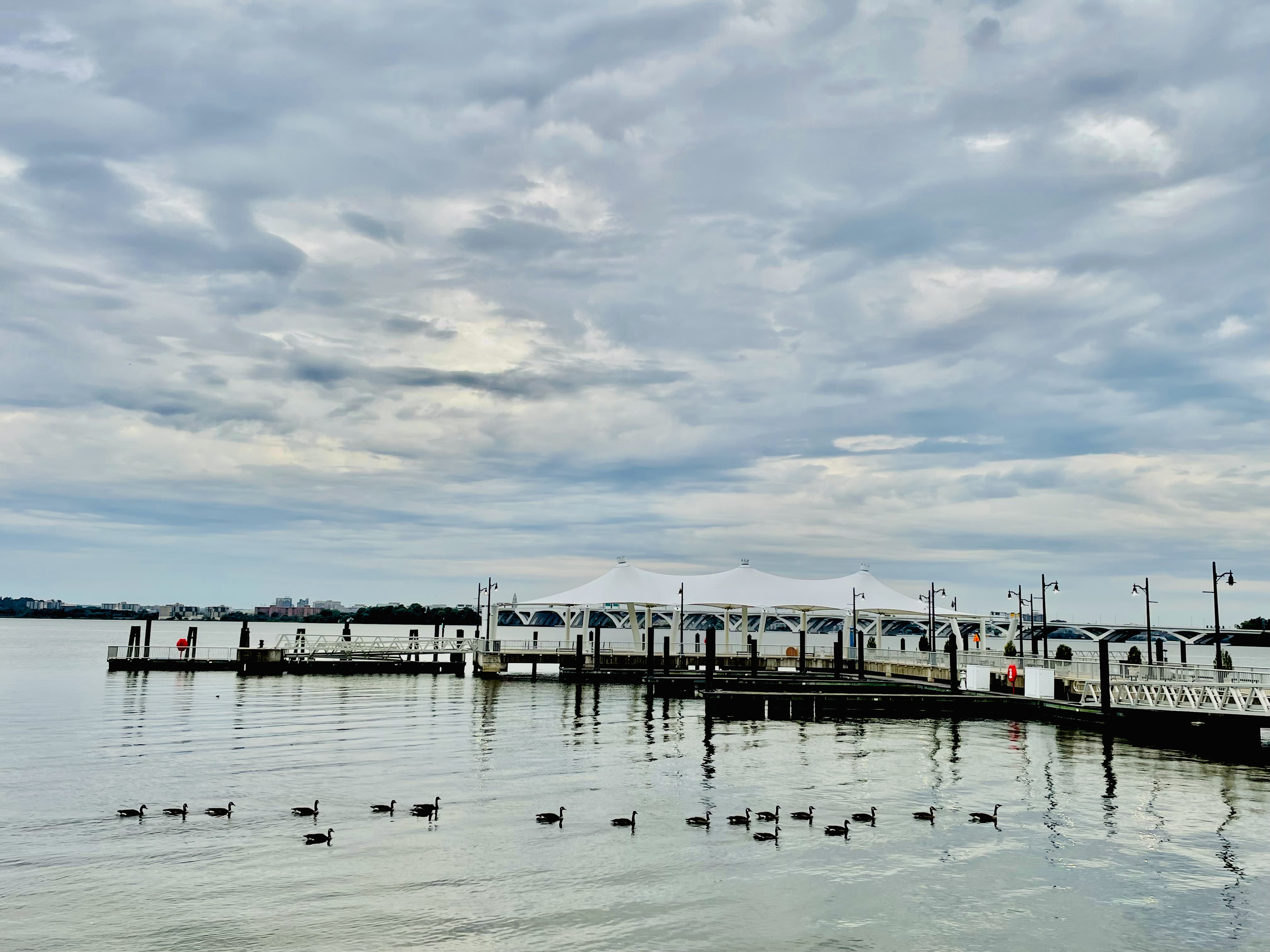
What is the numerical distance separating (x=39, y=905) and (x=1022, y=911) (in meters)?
18.2

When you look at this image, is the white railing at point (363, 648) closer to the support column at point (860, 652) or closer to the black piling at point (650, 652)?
the black piling at point (650, 652)

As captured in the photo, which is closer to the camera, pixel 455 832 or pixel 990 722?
pixel 455 832

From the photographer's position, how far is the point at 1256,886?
66.2 feet

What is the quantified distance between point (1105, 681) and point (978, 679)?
→ 1231 cm

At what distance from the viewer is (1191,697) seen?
41469 millimetres

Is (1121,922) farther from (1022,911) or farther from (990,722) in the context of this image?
(990,722)

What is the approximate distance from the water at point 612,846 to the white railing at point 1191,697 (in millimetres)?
3208

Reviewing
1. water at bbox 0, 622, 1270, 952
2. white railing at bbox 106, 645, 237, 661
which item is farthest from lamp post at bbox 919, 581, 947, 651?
white railing at bbox 106, 645, 237, 661

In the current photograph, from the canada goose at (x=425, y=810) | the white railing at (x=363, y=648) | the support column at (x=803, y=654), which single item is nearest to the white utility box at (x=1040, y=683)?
the support column at (x=803, y=654)

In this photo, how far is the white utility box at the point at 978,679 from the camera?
185ft

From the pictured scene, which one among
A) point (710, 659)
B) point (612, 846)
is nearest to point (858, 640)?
point (710, 659)

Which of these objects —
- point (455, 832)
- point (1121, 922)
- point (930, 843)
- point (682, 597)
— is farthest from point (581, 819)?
point (682, 597)

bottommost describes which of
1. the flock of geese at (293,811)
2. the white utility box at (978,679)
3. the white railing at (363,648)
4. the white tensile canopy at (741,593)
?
the flock of geese at (293,811)

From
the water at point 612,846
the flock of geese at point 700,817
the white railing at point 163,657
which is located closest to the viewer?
the water at point 612,846
